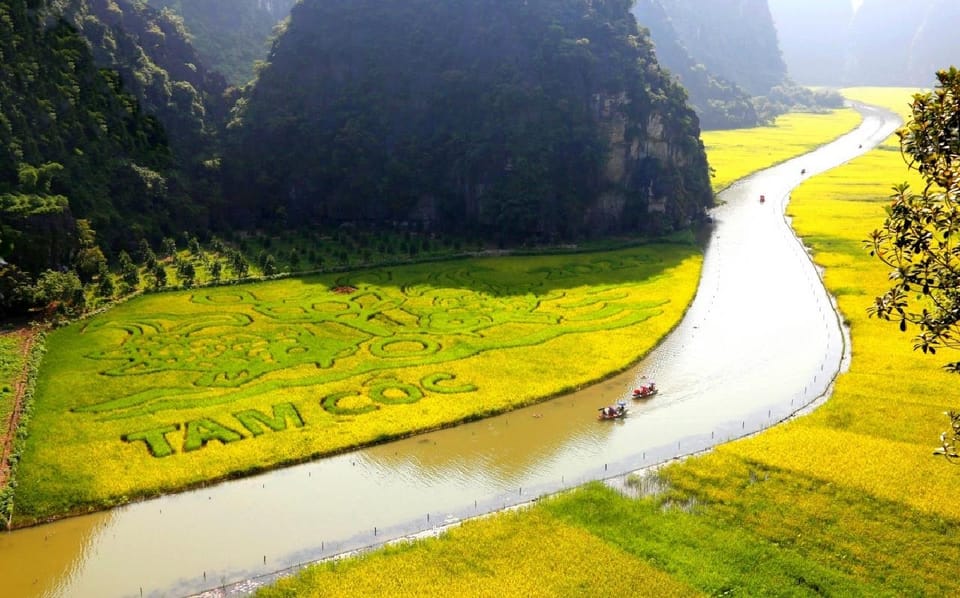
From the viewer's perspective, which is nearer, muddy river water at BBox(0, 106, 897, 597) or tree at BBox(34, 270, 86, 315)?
muddy river water at BBox(0, 106, 897, 597)

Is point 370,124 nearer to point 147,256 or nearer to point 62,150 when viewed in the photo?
point 62,150

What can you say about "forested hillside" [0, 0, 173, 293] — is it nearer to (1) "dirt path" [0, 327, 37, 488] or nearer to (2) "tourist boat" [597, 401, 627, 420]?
(1) "dirt path" [0, 327, 37, 488]

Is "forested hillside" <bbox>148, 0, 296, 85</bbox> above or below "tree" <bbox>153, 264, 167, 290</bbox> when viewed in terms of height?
above

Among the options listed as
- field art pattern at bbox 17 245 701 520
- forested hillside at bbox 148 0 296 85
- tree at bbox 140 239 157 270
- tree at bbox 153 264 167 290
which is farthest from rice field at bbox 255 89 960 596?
forested hillside at bbox 148 0 296 85

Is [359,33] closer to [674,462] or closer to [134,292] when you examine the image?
[134,292]

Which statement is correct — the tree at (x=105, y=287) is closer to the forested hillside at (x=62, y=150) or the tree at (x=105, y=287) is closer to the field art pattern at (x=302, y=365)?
the field art pattern at (x=302, y=365)

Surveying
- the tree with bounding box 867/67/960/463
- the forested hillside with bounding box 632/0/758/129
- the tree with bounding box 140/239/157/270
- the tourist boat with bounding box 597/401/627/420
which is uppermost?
the forested hillside with bounding box 632/0/758/129

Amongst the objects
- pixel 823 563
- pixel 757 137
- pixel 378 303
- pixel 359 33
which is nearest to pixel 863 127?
pixel 757 137
